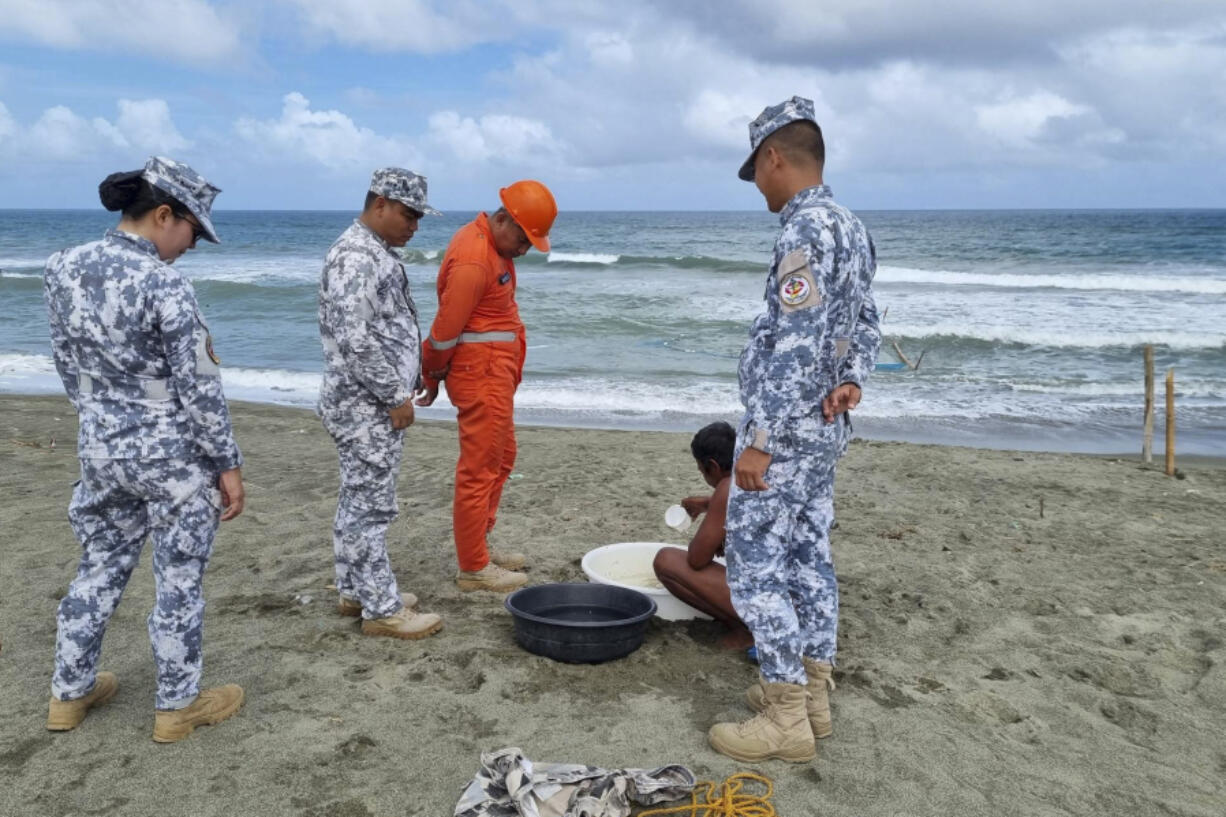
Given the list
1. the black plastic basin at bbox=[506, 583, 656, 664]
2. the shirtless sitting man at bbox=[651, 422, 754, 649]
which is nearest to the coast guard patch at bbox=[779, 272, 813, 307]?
the shirtless sitting man at bbox=[651, 422, 754, 649]

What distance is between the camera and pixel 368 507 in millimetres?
4113

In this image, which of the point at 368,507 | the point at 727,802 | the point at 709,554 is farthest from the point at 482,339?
the point at 727,802

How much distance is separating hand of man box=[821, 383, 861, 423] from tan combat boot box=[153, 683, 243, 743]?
2.36 m

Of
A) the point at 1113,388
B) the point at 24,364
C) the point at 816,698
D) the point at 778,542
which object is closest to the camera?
the point at 778,542

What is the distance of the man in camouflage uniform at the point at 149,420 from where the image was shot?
292 cm

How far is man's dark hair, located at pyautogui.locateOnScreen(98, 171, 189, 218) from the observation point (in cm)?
296

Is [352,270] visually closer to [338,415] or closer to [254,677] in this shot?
[338,415]

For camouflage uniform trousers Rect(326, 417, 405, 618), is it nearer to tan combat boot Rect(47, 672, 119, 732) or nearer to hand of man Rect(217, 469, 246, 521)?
hand of man Rect(217, 469, 246, 521)

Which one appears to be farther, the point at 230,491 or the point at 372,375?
the point at 372,375

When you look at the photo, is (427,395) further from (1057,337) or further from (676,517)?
(1057,337)

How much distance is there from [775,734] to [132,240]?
2.62m

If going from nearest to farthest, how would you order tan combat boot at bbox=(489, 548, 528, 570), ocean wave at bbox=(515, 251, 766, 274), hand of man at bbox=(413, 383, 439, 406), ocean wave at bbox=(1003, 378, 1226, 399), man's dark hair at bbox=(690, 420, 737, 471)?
man's dark hair at bbox=(690, 420, 737, 471), hand of man at bbox=(413, 383, 439, 406), tan combat boot at bbox=(489, 548, 528, 570), ocean wave at bbox=(1003, 378, 1226, 399), ocean wave at bbox=(515, 251, 766, 274)

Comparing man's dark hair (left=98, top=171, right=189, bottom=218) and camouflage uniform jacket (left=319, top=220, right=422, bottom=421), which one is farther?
camouflage uniform jacket (left=319, top=220, right=422, bottom=421)

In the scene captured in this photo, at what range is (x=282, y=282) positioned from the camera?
87.6ft
